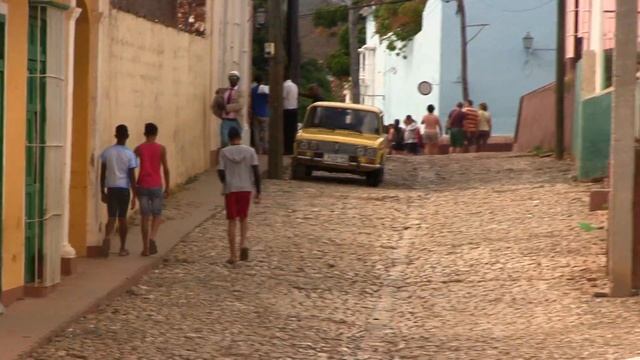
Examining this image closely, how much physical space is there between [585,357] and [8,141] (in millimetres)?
4851

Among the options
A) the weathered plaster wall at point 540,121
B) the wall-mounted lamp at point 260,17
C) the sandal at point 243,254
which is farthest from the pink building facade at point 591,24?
the wall-mounted lamp at point 260,17

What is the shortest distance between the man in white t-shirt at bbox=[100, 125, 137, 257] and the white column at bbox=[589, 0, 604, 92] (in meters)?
11.4

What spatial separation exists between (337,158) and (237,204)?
360 inches

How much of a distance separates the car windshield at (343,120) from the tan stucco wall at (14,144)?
13494 millimetres

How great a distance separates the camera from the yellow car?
23.2 m

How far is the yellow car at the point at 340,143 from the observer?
23.2 m

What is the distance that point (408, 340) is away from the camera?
35.9ft

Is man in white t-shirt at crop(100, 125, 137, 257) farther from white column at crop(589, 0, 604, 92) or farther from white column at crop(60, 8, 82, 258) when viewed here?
white column at crop(589, 0, 604, 92)

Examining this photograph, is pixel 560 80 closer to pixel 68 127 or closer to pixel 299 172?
pixel 299 172

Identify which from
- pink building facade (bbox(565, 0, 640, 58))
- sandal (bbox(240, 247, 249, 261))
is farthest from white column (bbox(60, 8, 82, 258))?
pink building facade (bbox(565, 0, 640, 58))

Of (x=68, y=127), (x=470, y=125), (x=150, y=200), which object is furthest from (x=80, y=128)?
(x=470, y=125)

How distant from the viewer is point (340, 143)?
2327cm

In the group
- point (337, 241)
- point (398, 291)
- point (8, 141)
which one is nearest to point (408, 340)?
point (398, 291)

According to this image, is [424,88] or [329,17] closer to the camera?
[424,88]
